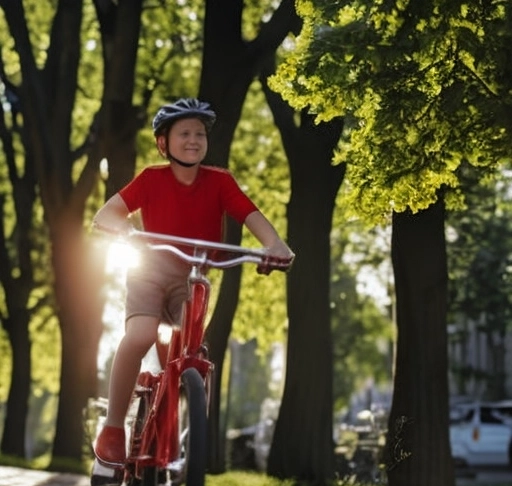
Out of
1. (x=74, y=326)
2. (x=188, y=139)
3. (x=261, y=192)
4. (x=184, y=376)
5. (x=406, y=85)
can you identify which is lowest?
(x=184, y=376)

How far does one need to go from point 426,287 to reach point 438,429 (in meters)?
1.12

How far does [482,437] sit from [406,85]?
26.6 m

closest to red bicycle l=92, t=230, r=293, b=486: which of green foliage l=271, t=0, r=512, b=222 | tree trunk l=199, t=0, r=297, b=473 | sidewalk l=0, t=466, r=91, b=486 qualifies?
green foliage l=271, t=0, r=512, b=222

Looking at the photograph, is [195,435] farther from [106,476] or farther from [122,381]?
[106,476]

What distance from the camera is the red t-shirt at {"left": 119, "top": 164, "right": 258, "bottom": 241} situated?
7.35 m

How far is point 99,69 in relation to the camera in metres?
30.0

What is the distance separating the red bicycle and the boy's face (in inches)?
15.9

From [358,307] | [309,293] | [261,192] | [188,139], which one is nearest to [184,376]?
[188,139]

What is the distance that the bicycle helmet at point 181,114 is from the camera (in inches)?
286

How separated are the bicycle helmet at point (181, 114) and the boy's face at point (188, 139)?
0.09ft

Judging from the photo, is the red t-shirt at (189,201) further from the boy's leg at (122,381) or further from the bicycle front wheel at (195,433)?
the bicycle front wheel at (195,433)

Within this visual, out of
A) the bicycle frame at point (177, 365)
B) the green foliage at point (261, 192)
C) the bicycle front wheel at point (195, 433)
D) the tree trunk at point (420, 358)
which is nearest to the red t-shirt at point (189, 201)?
the bicycle frame at point (177, 365)

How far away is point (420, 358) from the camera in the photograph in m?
12.7

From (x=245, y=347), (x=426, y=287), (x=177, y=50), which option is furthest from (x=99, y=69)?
(x=245, y=347)
